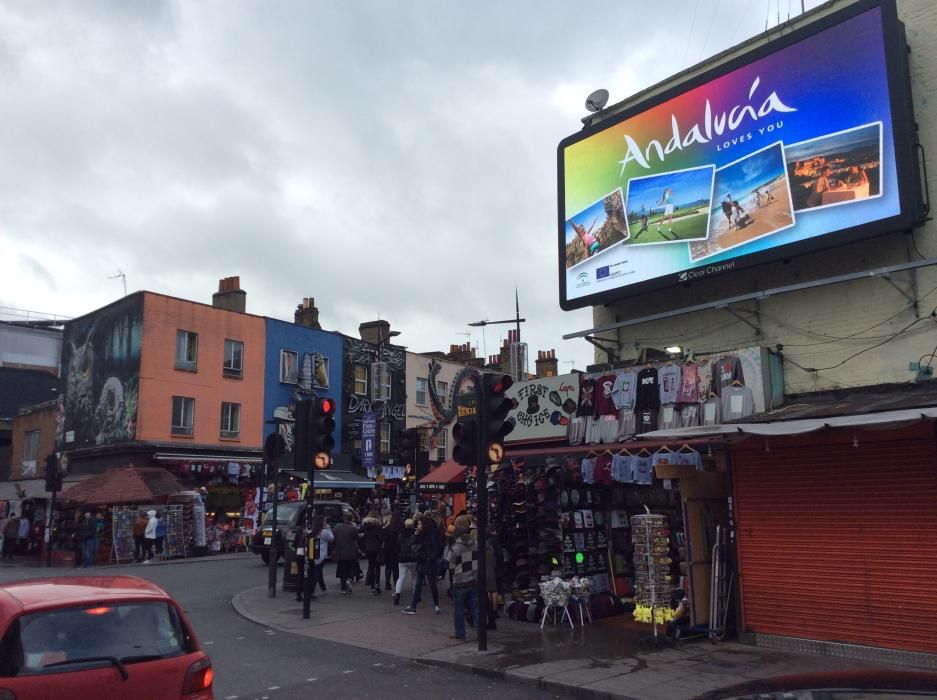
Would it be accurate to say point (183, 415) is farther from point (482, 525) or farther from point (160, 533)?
point (482, 525)

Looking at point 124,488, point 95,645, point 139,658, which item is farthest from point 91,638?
point 124,488

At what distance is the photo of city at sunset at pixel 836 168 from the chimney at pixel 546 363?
84.8ft

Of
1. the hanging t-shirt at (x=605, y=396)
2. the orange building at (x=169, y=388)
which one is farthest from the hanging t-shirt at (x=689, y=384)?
the orange building at (x=169, y=388)

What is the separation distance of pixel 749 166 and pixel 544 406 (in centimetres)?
607

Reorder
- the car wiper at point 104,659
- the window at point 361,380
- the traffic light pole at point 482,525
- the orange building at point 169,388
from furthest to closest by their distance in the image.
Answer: the window at point 361,380, the orange building at point 169,388, the traffic light pole at point 482,525, the car wiper at point 104,659

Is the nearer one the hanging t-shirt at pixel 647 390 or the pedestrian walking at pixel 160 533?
the hanging t-shirt at pixel 647 390

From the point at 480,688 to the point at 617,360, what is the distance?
28.0 feet

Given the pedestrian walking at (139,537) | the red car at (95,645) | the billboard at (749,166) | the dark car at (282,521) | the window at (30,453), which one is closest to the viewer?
the red car at (95,645)

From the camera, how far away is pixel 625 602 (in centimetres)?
1420

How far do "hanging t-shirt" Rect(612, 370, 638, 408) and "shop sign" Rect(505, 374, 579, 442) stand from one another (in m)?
1.00

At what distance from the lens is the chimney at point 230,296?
120 ft

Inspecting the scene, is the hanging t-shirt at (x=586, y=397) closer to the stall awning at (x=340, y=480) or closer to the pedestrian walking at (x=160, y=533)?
the pedestrian walking at (x=160, y=533)

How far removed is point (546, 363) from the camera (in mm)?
39531

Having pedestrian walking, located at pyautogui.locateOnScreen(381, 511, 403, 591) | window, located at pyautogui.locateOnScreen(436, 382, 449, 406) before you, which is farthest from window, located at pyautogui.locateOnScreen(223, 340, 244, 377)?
pedestrian walking, located at pyautogui.locateOnScreen(381, 511, 403, 591)
